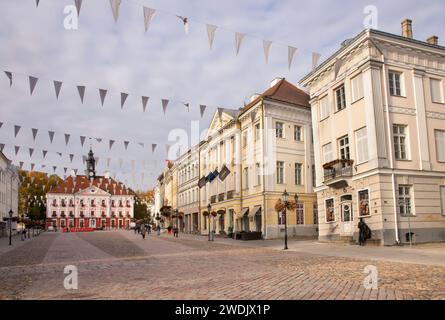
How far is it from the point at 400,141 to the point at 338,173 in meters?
4.01

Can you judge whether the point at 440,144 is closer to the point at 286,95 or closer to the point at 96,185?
the point at 286,95

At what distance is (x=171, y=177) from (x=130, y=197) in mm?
53404

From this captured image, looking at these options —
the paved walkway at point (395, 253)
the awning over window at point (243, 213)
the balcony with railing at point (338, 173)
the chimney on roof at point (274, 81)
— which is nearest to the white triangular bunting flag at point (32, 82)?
the paved walkway at point (395, 253)

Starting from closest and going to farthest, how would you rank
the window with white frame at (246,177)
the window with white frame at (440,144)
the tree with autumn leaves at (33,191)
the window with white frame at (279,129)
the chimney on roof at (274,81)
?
the window with white frame at (440,144) < the window with white frame at (279,129) < the window with white frame at (246,177) < the chimney on roof at (274,81) < the tree with autumn leaves at (33,191)

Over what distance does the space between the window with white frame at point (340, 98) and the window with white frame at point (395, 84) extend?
303 centimetres

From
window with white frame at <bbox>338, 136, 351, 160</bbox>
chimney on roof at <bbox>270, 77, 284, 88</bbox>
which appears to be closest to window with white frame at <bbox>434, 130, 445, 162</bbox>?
window with white frame at <bbox>338, 136, 351, 160</bbox>

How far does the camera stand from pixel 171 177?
76812 millimetres

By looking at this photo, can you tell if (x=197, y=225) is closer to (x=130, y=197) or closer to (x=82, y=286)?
(x=82, y=286)

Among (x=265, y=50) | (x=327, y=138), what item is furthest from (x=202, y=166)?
(x=265, y=50)

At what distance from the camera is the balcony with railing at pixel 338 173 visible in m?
25.3

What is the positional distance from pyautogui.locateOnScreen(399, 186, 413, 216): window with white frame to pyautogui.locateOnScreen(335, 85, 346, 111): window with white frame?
639 centimetres

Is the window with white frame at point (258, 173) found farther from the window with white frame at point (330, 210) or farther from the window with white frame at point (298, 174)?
the window with white frame at point (330, 210)

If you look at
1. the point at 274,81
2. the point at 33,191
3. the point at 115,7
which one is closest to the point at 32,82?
the point at 115,7

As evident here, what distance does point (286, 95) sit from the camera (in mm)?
39781
